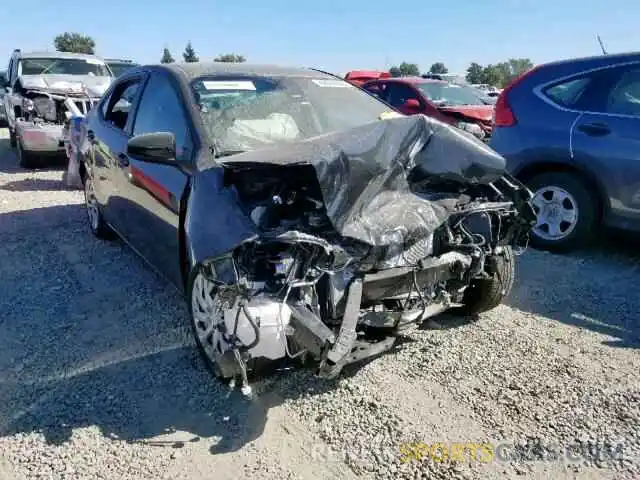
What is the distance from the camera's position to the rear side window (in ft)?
16.5

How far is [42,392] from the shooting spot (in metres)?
3.08

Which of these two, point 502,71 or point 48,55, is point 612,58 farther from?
point 502,71

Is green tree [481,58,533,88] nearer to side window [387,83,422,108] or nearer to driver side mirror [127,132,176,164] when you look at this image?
side window [387,83,422,108]

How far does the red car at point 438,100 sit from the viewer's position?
9.92 metres

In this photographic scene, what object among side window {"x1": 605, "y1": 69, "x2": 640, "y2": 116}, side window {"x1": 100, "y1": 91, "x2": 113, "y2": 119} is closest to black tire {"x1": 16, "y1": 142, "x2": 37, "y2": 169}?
side window {"x1": 100, "y1": 91, "x2": 113, "y2": 119}

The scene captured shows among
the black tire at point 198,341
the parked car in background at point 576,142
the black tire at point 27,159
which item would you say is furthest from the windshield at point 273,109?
the black tire at point 27,159

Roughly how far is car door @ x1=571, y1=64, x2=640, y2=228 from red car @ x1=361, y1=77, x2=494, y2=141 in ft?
15.3

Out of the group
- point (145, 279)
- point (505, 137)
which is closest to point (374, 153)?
point (145, 279)

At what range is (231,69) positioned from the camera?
13.2 feet

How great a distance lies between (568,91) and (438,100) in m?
5.48

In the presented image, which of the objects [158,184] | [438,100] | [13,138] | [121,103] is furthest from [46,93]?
[158,184]

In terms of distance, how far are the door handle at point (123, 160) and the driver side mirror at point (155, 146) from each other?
943 mm

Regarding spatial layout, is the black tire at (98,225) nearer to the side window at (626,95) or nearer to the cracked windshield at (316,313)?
the cracked windshield at (316,313)

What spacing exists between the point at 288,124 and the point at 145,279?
1804 millimetres
